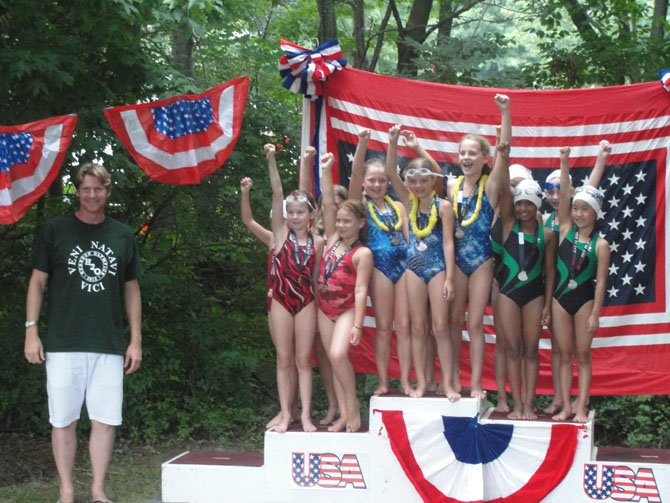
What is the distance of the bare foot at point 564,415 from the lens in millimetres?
5954

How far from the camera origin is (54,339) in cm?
559

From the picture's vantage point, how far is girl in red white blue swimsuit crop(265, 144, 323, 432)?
20.1 feet

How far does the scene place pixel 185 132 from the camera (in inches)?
264

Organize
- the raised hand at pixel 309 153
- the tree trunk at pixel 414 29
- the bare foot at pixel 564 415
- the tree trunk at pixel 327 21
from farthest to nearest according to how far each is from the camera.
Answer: the tree trunk at pixel 414 29, the tree trunk at pixel 327 21, the raised hand at pixel 309 153, the bare foot at pixel 564 415

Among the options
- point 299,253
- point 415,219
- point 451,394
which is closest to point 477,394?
point 451,394

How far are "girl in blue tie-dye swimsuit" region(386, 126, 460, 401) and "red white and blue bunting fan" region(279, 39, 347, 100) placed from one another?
1.28 metres

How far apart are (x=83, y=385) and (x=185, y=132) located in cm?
204

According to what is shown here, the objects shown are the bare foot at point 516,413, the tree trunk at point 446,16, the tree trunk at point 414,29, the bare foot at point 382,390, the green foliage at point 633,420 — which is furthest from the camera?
the tree trunk at point 446,16

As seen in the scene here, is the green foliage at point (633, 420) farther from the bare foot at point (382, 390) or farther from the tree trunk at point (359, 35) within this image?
the tree trunk at point (359, 35)

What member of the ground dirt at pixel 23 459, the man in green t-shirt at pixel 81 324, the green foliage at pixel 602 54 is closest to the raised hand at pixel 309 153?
the man in green t-shirt at pixel 81 324

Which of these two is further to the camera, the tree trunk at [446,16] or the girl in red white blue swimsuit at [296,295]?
the tree trunk at [446,16]

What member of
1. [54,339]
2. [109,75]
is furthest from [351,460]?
[109,75]

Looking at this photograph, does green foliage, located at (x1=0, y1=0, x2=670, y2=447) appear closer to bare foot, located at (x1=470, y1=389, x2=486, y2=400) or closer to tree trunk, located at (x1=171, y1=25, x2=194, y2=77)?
tree trunk, located at (x1=171, y1=25, x2=194, y2=77)

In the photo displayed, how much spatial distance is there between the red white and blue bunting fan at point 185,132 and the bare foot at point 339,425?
2.03m
